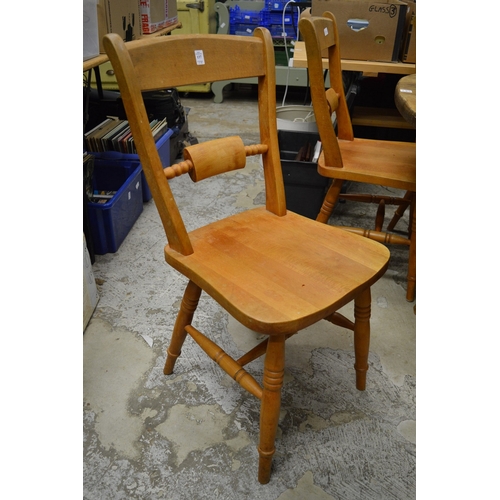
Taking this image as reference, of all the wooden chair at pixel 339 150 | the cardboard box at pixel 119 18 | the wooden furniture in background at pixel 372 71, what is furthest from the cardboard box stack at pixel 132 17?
the wooden chair at pixel 339 150

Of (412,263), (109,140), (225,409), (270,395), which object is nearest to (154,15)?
(109,140)

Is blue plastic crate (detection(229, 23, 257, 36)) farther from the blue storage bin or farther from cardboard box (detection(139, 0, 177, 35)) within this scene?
the blue storage bin

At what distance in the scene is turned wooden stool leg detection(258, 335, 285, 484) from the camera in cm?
97

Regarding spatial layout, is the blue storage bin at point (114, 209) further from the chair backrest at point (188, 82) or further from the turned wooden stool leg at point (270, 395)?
the turned wooden stool leg at point (270, 395)

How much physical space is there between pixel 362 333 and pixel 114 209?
126 cm

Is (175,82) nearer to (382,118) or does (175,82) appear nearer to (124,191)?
(124,191)

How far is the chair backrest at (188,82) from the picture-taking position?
→ 909 millimetres

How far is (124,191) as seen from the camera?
2.07 metres

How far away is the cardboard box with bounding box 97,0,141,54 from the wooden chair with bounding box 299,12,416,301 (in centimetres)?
100

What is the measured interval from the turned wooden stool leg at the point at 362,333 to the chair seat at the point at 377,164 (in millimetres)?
531

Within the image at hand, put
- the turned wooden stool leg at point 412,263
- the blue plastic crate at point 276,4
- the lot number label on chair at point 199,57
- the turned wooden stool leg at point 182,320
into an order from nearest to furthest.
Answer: the lot number label on chair at point 199,57
the turned wooden stool leg at point 182,320
the turned wooden stool leg at point 412,263
the blue plastic crate at point 276,4

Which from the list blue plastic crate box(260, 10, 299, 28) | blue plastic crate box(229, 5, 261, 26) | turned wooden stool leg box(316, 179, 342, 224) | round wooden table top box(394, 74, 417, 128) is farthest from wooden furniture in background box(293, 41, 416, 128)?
blue plastic crate box(229, 5, 261, 26)

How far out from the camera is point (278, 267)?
3.42 feet

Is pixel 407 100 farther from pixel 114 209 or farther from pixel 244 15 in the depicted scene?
pixel 244 15
